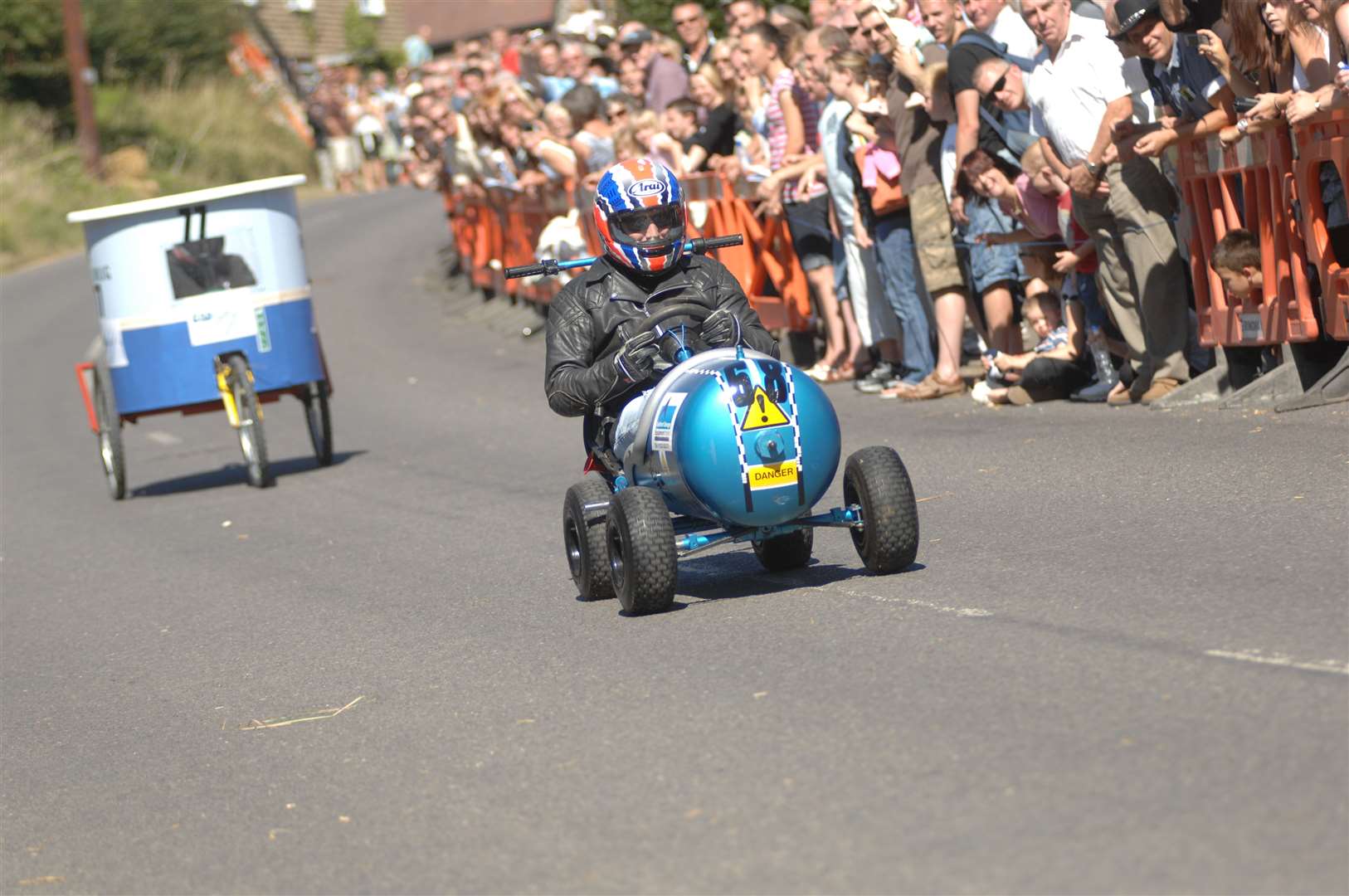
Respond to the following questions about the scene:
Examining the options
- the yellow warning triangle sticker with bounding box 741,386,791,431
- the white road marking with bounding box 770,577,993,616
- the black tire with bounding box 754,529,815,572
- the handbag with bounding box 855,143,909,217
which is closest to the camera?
the white road marking with bounding box 770,577,993,616

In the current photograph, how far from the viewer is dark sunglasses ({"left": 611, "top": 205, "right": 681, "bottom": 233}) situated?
8.24 m

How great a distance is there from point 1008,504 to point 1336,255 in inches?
93.0

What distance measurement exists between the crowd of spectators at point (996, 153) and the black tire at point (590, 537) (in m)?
4.01

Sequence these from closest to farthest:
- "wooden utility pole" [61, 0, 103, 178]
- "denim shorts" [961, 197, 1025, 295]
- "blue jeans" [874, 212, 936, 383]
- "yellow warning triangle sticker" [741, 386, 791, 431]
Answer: "yellow warning triangle sticker" [741, 386, 791, 431] < "denim shorts" [961, 197, 1025, 295] < "blue jeans" [874, 212, 936, 383] < "wooden utility pole" [61, 0, 103, 178]

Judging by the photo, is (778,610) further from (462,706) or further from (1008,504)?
(1008,504)

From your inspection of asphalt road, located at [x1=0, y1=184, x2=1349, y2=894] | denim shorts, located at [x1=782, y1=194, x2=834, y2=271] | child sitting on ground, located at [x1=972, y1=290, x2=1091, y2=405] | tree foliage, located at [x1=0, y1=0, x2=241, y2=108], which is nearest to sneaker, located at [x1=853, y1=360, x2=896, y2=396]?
denim shorts, located at [x1=782, y1=194, x2=834, y2=271]

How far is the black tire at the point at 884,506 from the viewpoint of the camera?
25.0 ft

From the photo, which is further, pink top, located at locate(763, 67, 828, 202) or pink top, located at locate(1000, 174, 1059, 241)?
pink top, located at locate(763, 67, 828, 202)

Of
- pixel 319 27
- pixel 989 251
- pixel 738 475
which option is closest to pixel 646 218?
pixel 738 475

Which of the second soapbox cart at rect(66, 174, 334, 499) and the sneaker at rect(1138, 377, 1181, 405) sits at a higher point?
the second soapbox cart at rect(66, 174, 334, 499)

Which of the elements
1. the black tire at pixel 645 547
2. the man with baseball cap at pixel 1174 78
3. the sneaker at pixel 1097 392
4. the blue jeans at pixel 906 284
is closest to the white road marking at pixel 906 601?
the black tire at pixel 645 547

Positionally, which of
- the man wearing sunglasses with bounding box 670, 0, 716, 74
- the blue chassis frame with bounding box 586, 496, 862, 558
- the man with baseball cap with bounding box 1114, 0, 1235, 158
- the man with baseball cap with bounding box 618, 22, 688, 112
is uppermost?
the man wearing sunglasses with bounding box 670, 0, 716, 74

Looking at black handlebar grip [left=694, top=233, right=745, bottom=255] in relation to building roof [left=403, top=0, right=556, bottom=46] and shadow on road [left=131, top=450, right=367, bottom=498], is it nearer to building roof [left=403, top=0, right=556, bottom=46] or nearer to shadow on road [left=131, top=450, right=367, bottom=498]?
shadow on road [left=131, top=450, right=367, bottom=498]

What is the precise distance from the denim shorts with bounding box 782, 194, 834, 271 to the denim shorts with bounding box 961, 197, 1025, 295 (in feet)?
6.44
